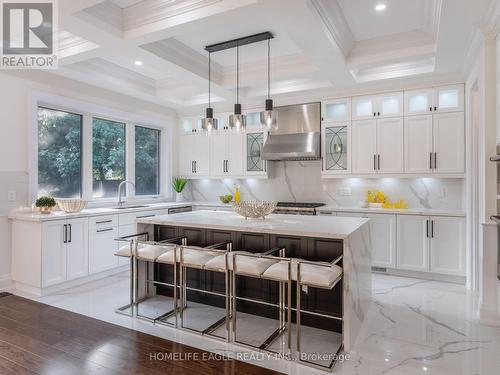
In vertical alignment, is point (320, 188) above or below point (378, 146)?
below

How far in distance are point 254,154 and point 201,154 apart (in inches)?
45.3

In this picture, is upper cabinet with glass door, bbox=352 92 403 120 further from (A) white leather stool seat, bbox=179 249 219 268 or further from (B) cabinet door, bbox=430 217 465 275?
(A) white leather stool seat, bbox=179 249 219 268

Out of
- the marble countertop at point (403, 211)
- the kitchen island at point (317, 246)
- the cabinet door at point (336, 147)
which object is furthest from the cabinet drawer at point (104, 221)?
the cabinet door at point (336, 147)

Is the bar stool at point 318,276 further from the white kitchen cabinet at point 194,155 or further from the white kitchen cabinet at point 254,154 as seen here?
the white kitchen cabinet at point 194,155

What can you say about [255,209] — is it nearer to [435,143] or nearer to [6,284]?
[435,143]

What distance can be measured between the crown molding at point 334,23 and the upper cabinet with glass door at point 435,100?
1.35 m

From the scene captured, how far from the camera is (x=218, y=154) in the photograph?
5965mm

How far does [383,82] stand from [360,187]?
5.26 feet

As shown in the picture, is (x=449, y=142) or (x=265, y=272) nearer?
(x=265, y=272)

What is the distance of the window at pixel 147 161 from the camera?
18.9 ft

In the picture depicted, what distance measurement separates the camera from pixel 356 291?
106 inches

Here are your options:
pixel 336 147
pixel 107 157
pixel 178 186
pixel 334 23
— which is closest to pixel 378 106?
pixel 336 147

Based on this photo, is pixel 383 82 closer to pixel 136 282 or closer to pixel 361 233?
pixel 361 233

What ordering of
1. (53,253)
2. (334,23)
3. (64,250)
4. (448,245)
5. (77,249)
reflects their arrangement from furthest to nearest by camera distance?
(448,245) < (77,249) < (64,250) < (53,253) < (334,23)
